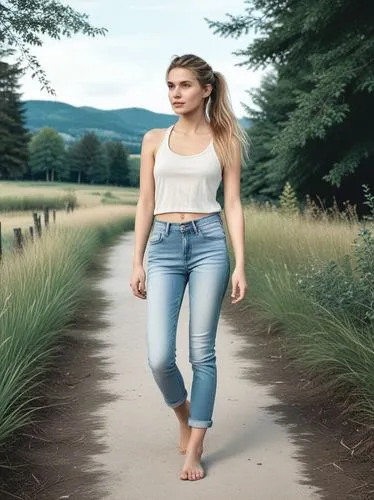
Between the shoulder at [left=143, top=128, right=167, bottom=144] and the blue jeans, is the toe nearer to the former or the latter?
the blue jeans

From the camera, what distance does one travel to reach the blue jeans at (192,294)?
4465 mm

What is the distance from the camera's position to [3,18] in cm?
1250

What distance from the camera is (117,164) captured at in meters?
138

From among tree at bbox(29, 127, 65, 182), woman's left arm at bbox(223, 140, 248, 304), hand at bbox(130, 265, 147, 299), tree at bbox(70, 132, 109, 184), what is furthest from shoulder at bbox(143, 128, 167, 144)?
tree at bbox(70, 132, 109, 184)

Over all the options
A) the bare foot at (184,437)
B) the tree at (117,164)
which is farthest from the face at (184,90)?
the tree at (117,164)

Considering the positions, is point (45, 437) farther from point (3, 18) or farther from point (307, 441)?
point (3, 18)

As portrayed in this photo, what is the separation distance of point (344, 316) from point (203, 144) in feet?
8.77

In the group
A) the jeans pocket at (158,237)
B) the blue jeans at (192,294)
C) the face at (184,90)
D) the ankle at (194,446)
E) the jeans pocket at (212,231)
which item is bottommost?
the ankle at (194,446)

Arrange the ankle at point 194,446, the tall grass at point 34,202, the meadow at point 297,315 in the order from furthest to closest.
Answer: the tall grass at point 34,202, the meadow at point 297,315, the ankle at point 194,446

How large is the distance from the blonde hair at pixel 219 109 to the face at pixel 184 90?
3cm

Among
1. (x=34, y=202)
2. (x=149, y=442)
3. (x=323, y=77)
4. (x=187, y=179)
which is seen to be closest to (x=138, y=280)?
(x=187, y=179)

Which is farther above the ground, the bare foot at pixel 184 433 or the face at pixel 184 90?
the face at pixel 184 90

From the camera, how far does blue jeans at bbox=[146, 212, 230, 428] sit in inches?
176

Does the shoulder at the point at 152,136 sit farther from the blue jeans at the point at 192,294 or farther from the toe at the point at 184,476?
the toe at the point at 184,476
